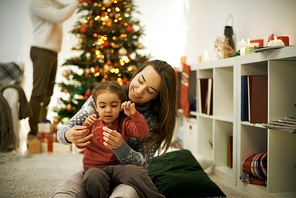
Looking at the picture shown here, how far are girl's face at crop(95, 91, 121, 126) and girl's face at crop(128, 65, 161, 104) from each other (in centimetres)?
11

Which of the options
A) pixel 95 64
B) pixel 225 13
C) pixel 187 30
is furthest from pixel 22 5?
pixel 225 13

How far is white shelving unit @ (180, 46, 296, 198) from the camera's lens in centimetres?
143

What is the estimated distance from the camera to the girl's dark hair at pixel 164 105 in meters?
1.19

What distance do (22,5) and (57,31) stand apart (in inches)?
55.1

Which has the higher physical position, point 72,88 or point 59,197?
point 72,88

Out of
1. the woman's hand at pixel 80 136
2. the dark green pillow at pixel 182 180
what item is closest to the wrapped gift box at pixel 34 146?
the dark green pillow at pixel 182 180

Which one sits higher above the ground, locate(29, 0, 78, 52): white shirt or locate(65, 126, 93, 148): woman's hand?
locate(29, 0, 78, 52): white shirt

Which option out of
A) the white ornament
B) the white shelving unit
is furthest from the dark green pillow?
the white ornament

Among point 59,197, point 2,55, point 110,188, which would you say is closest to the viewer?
point 59,197

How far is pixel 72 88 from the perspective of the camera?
2.79m

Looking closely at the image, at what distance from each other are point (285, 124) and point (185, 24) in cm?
257

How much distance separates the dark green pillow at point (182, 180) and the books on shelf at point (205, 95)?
1.82ft

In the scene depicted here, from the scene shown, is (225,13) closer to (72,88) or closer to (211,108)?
(211,108)

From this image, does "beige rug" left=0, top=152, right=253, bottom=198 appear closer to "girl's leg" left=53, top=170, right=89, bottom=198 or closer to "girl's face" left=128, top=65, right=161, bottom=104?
"girl's leg" left=53, top=170, right=89, bottom=198
